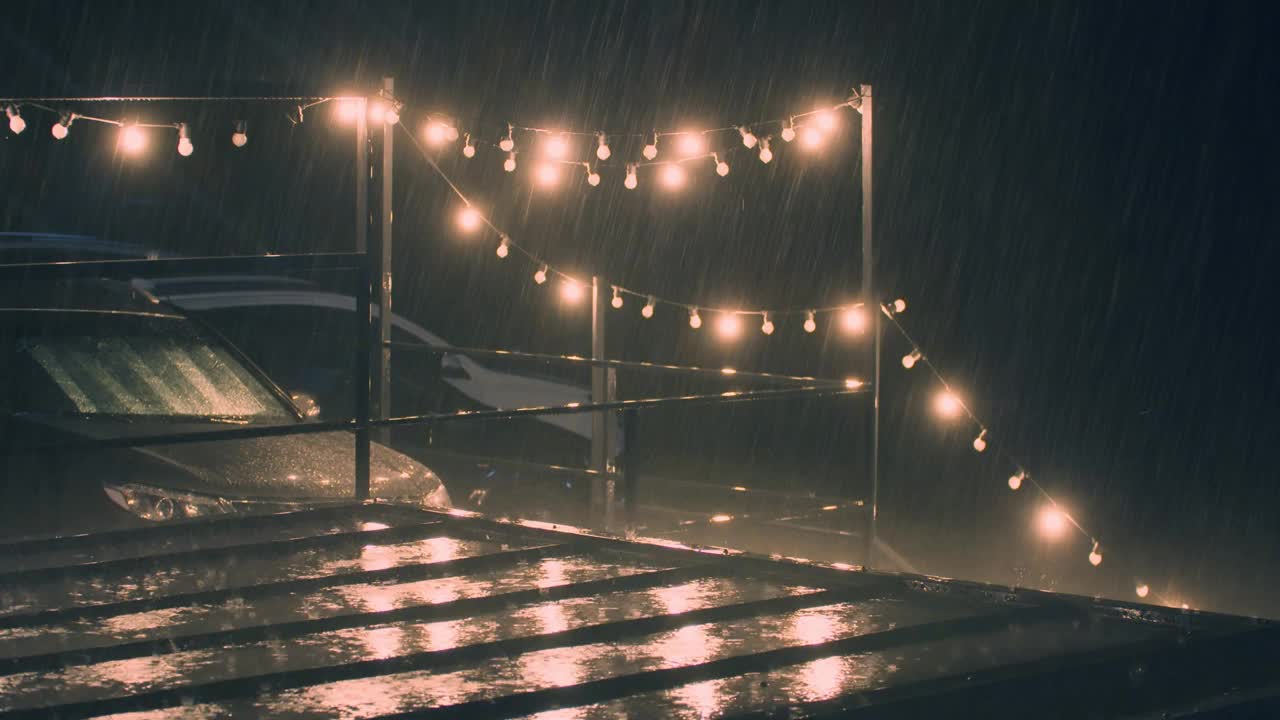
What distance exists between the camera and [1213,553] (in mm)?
7973

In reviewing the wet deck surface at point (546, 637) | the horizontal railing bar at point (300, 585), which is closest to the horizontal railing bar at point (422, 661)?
the wet deck surface at point (546, 637)

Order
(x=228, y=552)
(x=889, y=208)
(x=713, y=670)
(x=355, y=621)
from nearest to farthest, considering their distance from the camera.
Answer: (x=713, y=670) → (x=355, y=621) → (x=228, y=552) → (x=889, y=208)

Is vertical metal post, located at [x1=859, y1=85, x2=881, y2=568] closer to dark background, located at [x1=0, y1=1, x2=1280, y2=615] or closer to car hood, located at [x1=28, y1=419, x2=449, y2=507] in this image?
dark background, located at [x1=0, y1=1, x2=1280, y2=615]

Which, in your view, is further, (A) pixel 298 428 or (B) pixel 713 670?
(A) pixel 298 428

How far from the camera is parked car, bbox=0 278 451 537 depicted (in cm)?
523

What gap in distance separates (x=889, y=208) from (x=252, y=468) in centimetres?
507

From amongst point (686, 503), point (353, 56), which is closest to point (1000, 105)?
point (686, 503)

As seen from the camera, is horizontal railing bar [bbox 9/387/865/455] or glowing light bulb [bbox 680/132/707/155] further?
glowing light bulb [bbox 680/132/707/155]

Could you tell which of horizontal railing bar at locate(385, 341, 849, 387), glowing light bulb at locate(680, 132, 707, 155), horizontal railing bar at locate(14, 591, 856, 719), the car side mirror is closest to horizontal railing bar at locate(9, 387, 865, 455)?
horizontal railing bar at locate(385, 341, 849, 387)

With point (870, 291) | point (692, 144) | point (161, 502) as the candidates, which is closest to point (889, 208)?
point (692, 144)

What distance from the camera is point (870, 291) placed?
6.27m

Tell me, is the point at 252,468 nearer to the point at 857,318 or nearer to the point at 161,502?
the point at 161,502

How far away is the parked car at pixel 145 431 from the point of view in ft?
17.2

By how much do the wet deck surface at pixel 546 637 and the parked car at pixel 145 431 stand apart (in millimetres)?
1849
